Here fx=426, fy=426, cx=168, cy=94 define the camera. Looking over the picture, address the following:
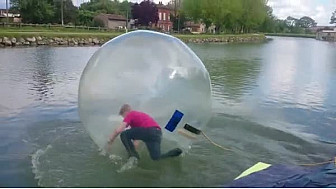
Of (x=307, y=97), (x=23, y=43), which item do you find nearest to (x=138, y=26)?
(x=23, y=43)

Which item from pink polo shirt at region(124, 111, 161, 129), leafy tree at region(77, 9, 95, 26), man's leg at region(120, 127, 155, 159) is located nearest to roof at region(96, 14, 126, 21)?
leafy tree at region(77, 9, 95, 26)

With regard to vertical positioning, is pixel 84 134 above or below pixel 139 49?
below

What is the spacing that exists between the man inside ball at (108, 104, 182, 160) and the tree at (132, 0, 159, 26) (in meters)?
68.2

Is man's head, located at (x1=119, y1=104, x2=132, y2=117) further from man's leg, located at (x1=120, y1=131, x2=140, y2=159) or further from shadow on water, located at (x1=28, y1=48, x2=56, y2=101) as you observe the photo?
A: shadow on water, located at (x1=28, y1=48, x2=56, y2=101)

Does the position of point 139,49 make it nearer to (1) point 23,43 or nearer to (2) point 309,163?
(2) point 309,163

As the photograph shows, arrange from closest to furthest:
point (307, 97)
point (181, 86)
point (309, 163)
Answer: point (181, 86) < point (309, 163) < point (307, 97)

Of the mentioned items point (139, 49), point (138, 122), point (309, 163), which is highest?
point (139, 49)

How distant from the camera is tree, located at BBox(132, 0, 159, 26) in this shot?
237ft

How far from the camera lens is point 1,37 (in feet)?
100

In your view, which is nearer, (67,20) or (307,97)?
(307,97)

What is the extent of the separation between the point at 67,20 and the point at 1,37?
111ft

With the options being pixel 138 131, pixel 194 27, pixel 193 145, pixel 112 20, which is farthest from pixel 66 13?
pixel 138 131

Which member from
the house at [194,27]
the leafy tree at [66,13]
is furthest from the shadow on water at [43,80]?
the house at [194,27]

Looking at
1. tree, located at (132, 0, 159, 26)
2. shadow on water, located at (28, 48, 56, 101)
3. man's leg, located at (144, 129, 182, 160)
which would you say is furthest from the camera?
tree, located at (132, 0, 159, 26)
